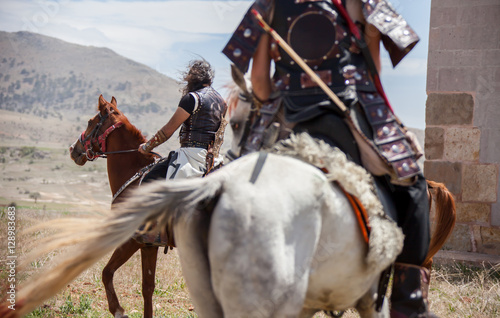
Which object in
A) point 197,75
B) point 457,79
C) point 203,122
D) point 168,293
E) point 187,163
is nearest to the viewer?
point 187,163

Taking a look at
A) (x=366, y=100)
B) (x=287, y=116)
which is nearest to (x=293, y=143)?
(x=287, y=116)

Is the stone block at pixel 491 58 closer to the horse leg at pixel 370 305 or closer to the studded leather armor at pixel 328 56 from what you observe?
the studded leather armor at pixel 328 56

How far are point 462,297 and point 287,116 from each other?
4238 mm

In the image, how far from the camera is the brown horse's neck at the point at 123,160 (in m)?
5.97

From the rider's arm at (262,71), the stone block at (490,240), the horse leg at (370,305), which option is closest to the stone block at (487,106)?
the stone block at (490,240)

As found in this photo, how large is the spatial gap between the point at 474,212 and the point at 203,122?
4446 mm

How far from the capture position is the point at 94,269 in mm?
7594

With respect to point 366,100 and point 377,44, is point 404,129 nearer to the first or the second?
point 366,100

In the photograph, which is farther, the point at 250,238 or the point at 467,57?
the point at 467,57

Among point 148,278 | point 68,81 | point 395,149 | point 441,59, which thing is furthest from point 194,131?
point 68,81

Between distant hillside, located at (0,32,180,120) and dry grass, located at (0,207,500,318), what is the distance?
249 feet

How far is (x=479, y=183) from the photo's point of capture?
741cm

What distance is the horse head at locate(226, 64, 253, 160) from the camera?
9.08ft

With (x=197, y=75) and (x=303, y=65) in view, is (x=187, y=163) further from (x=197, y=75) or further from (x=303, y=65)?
(x=303, y=65)
